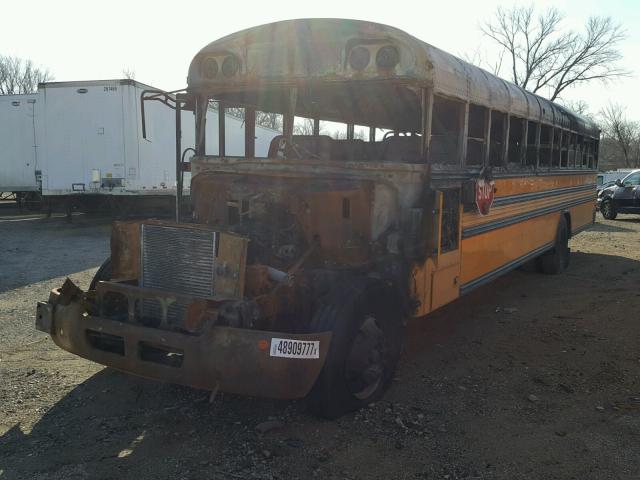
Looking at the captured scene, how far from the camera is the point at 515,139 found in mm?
5758

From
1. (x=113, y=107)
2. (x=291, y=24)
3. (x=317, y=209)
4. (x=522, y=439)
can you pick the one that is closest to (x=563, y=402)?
(x=522, y=439)

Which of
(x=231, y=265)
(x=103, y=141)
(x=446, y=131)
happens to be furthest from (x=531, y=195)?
(x=103, y=141)

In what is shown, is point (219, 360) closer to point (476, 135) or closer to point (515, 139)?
point (476, 135)

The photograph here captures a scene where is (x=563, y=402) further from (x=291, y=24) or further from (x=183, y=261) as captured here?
(x=291, y=24)

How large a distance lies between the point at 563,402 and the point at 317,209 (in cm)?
213

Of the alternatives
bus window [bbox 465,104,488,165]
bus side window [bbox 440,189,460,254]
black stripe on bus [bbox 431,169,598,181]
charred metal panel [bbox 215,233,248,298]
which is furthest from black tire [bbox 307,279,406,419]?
bus window [bbox 465,104,488,165]

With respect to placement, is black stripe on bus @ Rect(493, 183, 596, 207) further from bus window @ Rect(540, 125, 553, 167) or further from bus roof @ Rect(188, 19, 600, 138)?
bus roof @ Rect(188, 19, 600, 138)

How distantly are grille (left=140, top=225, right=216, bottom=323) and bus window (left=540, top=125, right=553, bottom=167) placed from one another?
4745 millimetres

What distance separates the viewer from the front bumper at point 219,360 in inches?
117

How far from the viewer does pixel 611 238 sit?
1290 cm

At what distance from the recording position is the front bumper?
297cm

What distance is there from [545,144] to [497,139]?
6.03 ft

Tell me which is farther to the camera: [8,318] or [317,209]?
[8,318]

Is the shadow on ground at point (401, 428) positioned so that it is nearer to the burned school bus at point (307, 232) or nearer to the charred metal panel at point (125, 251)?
the burned school bus at point (307, 232)
